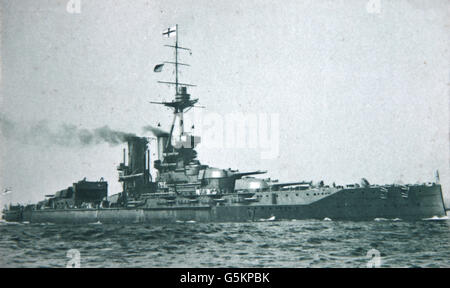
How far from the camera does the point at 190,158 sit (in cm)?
3884

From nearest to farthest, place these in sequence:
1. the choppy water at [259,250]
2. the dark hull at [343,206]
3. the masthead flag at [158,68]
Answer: the choppy water at [259,250] → the dark hull at [343,206] → the masthead flag at [158,68]

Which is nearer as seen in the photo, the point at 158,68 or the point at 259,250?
the point at 259,250

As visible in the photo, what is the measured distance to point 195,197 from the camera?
115 feet

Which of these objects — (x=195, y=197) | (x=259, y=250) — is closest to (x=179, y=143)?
(x=195, y=197)

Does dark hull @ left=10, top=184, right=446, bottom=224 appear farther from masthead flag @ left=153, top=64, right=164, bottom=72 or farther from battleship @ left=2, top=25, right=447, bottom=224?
masthead flag @ left=153, top=64, right=164, bottom=72

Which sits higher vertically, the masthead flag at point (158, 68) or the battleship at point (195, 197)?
the masthead flag at point (158, 68)

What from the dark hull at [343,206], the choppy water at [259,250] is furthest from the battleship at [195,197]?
the choppy water at [259,250]

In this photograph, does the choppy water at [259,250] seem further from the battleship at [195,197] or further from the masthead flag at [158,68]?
the masthead flag at [158,68]

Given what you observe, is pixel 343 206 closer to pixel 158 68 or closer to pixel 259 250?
pixel 259 250

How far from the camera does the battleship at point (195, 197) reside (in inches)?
1181

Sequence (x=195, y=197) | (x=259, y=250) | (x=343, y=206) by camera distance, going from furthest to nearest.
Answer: (x=195, y=197) < (x=343, y=206) < (x=259, y=250)
